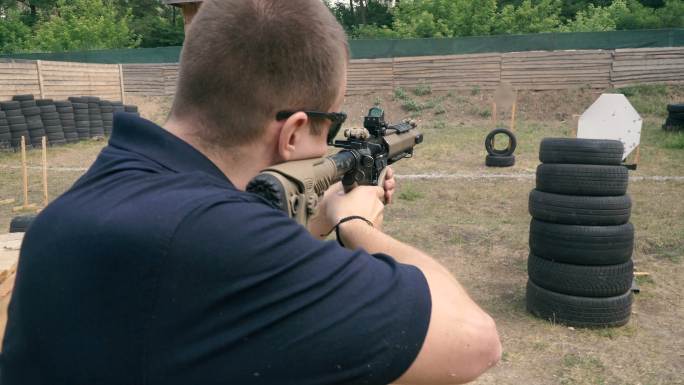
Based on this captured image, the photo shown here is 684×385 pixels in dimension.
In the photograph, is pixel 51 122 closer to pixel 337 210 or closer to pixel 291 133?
pixel 337 210

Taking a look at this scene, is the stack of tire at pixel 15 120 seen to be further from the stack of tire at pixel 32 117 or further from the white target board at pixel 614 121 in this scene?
the white target board at pixel 614 121

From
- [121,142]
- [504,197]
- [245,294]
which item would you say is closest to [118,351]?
[245,294]

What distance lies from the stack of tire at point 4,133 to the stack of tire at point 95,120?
132 inches

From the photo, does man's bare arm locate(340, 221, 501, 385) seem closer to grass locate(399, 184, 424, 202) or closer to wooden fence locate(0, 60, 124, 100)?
grass locate(399, 184, 424, 202)

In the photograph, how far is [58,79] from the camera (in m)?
19.2

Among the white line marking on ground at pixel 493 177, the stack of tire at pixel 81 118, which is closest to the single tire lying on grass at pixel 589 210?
the white line marking on ground at pixel 493 177

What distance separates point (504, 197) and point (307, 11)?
29.6ft

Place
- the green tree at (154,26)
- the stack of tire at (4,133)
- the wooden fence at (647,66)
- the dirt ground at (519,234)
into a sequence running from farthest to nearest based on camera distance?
the green tree at (154,26) → the wooden fence at (647,66) → the stack of tire at (4,133) → the dirt ground at (519,234)

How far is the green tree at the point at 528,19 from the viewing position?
31438 mm

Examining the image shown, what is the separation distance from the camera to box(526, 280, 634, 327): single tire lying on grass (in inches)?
193

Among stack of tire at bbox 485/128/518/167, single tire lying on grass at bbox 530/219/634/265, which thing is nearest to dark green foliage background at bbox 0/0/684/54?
stack of tire at bbox 485/128/518/167

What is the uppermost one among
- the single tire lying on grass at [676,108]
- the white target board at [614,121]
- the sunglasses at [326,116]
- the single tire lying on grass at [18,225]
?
the sunglasses at [326,116]

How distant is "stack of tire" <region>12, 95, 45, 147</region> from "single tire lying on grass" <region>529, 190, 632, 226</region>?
49.1 ft

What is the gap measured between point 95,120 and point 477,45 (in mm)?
14196
